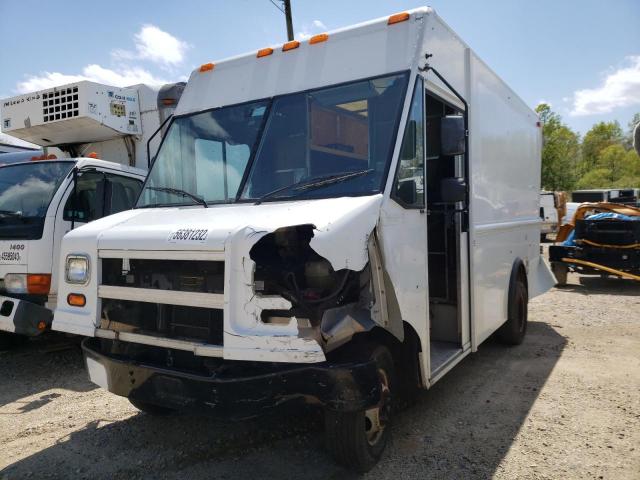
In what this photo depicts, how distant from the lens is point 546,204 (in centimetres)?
2089

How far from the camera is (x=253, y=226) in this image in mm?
2801

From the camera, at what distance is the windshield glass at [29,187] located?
220 inches

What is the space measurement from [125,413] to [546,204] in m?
20.2

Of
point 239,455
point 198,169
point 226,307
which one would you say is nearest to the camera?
point 226,307

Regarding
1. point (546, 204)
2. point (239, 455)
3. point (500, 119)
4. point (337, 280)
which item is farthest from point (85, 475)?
point (546, 204)

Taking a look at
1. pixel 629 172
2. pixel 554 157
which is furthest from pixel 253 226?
pixel 629 172

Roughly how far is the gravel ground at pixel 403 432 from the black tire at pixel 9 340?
0.50 m

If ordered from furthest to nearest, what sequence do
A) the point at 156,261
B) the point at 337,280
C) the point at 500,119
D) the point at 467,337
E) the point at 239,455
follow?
the point at 500,119
the point at 467,337
the point at 239,455
the point at 156,261
the point at 337,280

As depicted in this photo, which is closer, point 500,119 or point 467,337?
point 467,337

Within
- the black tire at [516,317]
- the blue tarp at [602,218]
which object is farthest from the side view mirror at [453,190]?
the blue tarp at [602,218]

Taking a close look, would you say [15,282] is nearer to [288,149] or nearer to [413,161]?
[288,149]

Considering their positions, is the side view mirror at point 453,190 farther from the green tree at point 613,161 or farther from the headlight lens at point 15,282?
the green tree at point 613,161

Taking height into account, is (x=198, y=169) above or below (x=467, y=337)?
above

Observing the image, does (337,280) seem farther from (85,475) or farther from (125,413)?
(125,413)
